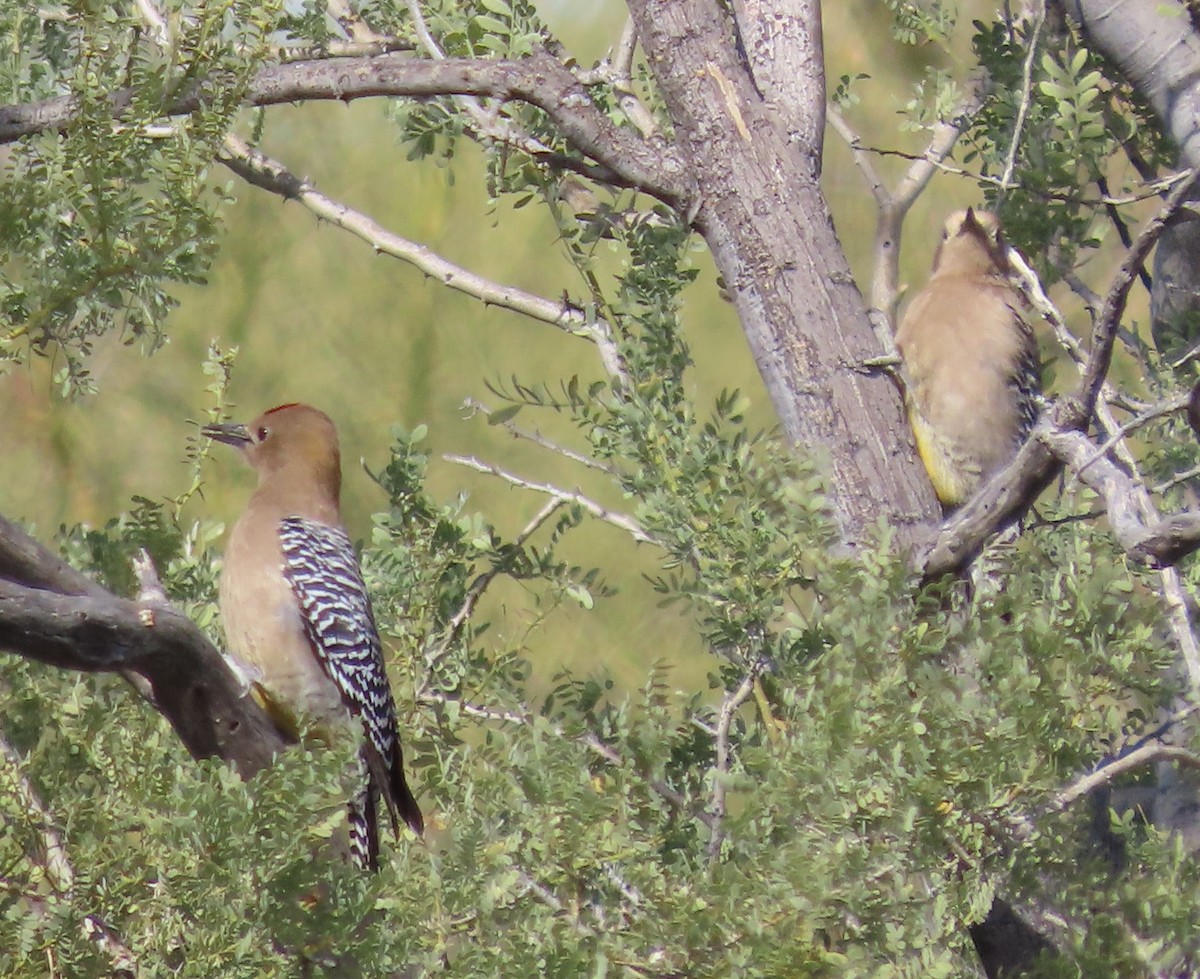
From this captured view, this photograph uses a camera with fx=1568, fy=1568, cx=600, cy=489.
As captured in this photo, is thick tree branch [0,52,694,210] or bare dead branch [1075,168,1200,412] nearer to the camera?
bare dead branch [1075,168,1200,412]

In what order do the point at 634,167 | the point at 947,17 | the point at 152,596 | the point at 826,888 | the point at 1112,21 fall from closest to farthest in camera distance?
the point at 826,888, the point at 152,596, the point at 634,167, the point at 1112,21, the point at 947,17

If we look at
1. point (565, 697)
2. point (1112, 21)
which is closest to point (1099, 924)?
point (565, 697)

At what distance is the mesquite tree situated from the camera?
1827 mm

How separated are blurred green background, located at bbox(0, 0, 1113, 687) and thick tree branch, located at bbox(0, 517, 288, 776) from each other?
340 cm

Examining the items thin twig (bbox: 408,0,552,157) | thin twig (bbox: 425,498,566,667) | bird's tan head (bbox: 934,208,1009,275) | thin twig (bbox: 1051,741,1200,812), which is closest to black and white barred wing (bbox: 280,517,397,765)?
thin twig (bbox: 425,498,566,667)

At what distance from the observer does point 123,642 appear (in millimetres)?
1892

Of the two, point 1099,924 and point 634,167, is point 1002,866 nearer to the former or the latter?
point 1099,924

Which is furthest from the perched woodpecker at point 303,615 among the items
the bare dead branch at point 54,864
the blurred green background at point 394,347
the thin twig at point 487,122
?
the blurred green background at point 394,347

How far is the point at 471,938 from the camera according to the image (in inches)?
75.6

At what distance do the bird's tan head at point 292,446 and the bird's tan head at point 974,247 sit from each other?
165cm

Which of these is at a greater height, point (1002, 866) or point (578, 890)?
point (578, 890)

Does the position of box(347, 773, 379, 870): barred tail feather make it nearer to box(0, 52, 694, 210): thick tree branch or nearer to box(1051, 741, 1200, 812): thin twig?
box(0, 52, 694, 210): thick tree branch

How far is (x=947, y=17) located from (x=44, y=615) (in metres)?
2.56

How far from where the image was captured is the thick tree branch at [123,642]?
1.82 meters
